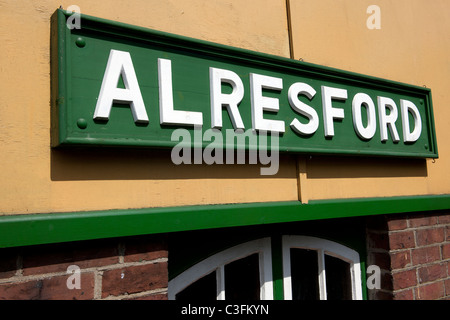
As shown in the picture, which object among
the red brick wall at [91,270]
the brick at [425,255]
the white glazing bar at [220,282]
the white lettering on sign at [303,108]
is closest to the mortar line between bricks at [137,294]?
the red brick wall at [91,270]

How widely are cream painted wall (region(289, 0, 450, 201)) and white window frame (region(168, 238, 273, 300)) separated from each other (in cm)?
38

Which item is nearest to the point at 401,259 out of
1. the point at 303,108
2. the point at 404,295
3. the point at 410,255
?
the point at 410,255

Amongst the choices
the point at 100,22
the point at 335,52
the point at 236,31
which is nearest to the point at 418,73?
the point at 335,52

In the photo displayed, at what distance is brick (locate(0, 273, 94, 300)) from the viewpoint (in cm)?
114

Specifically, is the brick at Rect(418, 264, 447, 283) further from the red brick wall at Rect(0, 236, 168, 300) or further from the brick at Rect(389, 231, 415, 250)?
the red brick wall at Rect(0, 236, 168, 300)

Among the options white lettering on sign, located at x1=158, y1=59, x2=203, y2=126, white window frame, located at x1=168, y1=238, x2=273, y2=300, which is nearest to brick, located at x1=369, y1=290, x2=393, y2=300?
white window frame, located at x1=168, y1=238, x2=273, y2=300

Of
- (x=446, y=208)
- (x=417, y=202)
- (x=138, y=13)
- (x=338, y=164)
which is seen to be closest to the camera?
(x=138, y=13)

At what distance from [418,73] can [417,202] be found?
0.93 metres

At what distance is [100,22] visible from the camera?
130 centimetres

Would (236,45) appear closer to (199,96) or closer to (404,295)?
(199,96)

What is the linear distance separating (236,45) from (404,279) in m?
1.71

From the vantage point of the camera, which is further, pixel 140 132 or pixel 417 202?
pixel 417 202
